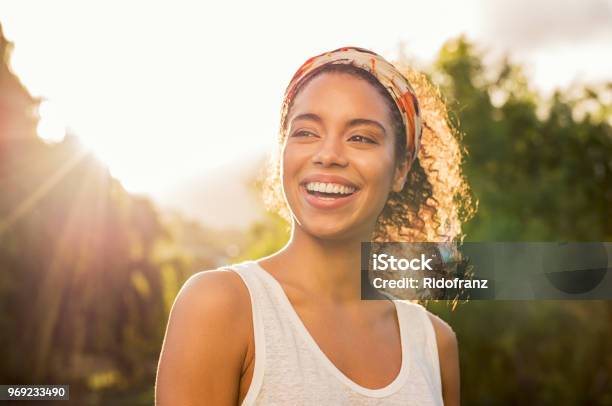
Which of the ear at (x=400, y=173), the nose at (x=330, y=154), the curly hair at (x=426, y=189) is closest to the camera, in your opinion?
the nose at (x=330, y=154)

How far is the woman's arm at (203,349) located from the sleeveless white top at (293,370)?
0.05 m

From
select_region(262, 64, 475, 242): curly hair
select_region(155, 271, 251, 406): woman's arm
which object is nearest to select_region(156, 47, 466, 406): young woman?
select_region(155, 271, 251, 406): woman's arm

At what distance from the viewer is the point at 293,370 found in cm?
177

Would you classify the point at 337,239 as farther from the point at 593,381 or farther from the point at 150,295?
the point at 593,381

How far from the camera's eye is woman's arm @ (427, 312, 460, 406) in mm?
2207

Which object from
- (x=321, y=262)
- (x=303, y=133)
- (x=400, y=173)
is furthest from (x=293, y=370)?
(x=400, y=173)

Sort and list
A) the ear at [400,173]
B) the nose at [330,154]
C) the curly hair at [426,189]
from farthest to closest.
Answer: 1. the curly hair at [426,189]
2. the ear at [400,173]
3. the nose at [330,154]

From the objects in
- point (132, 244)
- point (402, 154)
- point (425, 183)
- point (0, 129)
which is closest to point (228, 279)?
point (402, 154)

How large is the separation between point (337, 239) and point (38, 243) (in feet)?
46.8

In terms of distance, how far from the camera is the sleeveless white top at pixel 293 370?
1736 mm

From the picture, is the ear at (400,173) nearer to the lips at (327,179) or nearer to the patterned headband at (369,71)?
the patterned headband at (369,71)

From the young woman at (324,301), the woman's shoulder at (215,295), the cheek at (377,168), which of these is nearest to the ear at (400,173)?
the young woman at (324,301)

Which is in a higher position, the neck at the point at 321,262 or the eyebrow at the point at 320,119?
the eyebrow at the point at 320,119

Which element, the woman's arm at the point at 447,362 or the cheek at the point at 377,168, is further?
the woman's arm at the point at 447,362
